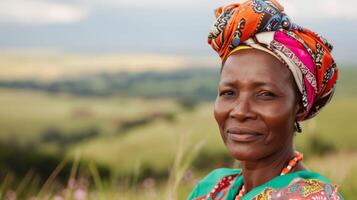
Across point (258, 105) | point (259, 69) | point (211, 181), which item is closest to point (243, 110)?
point (258, 105)

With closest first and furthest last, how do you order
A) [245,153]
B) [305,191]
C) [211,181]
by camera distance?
[305,191] → [245,153] → [211,181]

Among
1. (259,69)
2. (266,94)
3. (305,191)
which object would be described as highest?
(259,69)

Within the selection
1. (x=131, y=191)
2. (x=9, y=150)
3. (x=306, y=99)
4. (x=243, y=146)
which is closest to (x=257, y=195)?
(x=243, y=146)

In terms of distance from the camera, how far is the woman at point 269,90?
300 cm

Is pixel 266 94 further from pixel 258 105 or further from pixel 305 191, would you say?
pixel 305 191

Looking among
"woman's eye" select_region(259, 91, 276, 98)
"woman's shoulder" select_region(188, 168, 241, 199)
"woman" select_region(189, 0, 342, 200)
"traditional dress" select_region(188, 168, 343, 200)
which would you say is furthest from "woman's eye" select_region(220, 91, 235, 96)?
"woman's shoulder" select_region(188, 168, 241, 199)

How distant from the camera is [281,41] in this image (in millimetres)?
3043

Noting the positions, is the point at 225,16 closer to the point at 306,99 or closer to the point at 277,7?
the point at 277,7

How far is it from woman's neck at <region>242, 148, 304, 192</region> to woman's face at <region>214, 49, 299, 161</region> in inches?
2.1

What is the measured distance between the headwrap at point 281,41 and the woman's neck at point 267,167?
0.20 meters

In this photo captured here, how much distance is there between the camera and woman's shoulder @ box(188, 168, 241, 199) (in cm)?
352

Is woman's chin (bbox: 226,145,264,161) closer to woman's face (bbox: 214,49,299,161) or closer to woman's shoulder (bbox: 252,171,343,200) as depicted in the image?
woman's face (bbox: 214,49,299,161)

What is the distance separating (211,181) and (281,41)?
2.78ft

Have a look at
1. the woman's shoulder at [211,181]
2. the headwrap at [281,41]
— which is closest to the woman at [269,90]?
the headwrap at [281,41]
